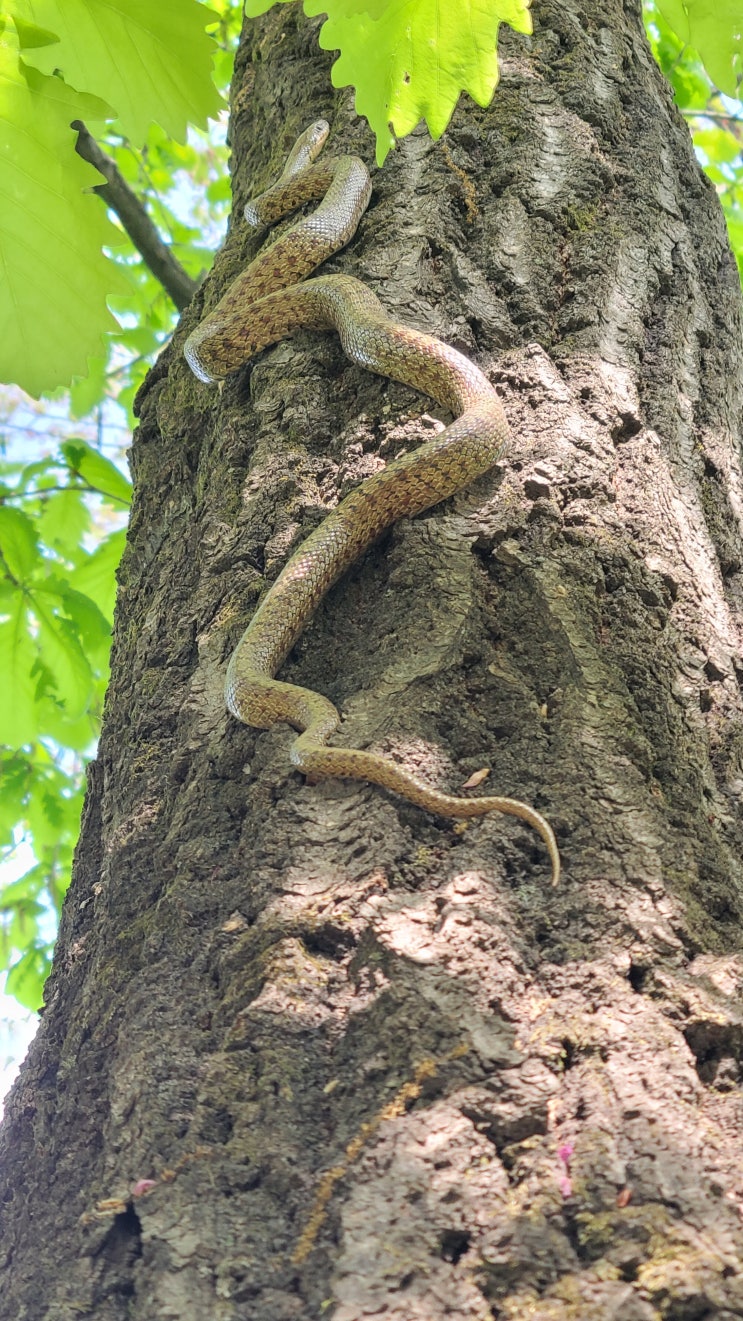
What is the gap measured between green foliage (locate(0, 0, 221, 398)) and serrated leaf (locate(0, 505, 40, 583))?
2.61m

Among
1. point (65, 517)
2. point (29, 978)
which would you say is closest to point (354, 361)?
point (65, 517)

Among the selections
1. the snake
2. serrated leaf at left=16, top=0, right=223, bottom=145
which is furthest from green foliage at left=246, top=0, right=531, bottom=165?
the snake

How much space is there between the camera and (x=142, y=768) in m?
2.42

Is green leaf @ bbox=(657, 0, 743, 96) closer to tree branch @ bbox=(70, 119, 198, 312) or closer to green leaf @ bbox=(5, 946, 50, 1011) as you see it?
tree branch @ bbox=(70, 119, 198, 312)

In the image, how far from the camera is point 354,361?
2.84m

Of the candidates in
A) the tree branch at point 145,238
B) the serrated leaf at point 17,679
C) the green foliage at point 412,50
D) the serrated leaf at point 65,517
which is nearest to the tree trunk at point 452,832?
the green foliage at point 412,50

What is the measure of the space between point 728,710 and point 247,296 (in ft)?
6.28

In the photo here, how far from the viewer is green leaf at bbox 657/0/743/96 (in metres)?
1.82

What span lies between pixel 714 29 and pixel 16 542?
3249mm

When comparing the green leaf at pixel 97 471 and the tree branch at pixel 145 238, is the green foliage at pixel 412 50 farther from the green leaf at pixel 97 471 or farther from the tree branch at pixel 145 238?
the tree branch at pixel 145 238

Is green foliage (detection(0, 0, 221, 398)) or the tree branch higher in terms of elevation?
the tree branch

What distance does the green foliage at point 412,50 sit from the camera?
1890 millimetres

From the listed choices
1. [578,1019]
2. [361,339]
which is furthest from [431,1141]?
[361,339]

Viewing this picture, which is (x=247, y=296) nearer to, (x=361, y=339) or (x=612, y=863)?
(x=361, y=339)
